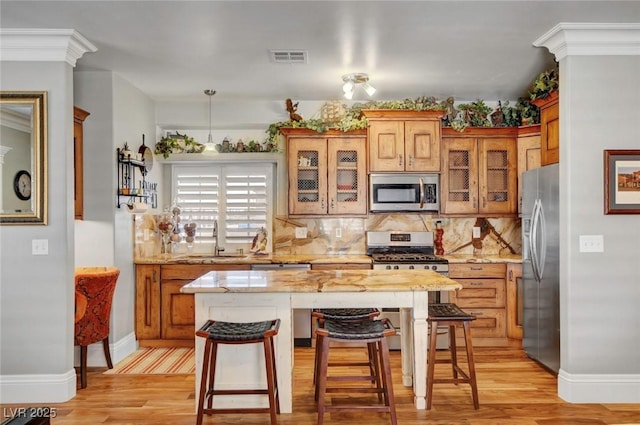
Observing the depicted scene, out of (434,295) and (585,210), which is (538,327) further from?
→ (585,210)

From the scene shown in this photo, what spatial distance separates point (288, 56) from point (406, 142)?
1685 mm

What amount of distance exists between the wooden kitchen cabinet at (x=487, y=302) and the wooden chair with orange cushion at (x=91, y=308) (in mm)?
3222

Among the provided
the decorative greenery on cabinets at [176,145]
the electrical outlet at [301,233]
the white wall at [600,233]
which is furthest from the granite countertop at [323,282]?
the decorative greenery on cabinets at [176,145]

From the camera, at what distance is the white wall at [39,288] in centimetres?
328

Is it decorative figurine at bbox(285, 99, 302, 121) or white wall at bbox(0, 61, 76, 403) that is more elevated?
decorative figurine at bbox(285, 99, 302, 121)

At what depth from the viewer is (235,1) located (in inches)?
110

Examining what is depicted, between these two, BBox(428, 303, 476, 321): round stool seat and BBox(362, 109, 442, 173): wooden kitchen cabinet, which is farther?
BBox(362, 109, 442, 173): wooden kitchen cabinet

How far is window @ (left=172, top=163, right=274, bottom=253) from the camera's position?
5336mm

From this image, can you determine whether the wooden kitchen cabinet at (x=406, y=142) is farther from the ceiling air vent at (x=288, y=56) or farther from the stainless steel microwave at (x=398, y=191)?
the ceiling air vent at (x=288, y=56)

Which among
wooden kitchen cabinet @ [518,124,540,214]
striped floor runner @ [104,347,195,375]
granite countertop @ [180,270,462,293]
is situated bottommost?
striped floor runner @ [104,347,195,375]

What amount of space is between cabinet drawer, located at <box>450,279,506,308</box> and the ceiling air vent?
8.84 ft

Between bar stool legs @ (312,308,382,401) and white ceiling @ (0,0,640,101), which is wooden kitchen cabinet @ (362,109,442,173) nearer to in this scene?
white ceiling @ (0,0,640,101)

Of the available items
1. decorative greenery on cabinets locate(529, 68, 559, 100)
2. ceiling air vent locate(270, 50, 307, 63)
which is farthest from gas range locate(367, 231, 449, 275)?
ceiling air vent locate(270, 50, 307, 63)

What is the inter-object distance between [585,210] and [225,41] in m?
2.93
